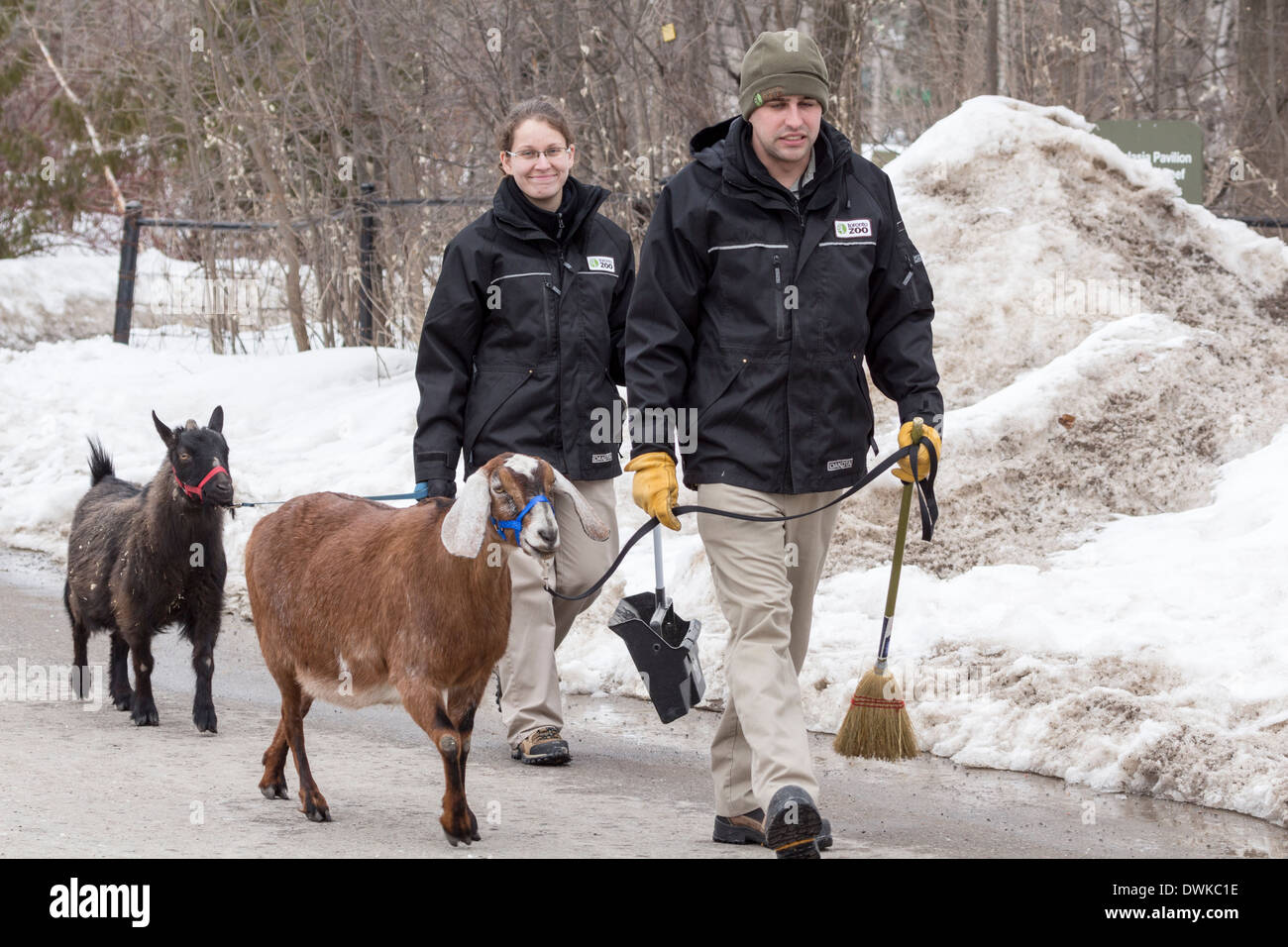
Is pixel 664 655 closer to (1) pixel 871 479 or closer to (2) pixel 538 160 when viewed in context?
(1) pixel 871 479

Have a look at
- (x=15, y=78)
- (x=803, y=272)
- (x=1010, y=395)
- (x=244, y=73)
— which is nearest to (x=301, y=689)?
(x=803, y=272)

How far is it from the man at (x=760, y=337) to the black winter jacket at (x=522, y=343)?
1.31 meters

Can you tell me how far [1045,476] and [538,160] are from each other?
156 inches

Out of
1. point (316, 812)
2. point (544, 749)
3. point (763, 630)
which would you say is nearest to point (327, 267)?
point (544, 749)

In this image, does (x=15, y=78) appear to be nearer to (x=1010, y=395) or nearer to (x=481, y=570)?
(x=1010, y=395)

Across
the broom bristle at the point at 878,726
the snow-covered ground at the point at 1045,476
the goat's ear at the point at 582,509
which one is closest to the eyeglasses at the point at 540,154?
the goat's ear at the point at 582,509

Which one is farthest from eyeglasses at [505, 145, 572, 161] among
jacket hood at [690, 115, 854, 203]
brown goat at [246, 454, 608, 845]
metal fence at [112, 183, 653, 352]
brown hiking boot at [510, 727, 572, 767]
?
metal fence at [112, 183, 653, 352]

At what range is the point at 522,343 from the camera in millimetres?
6203

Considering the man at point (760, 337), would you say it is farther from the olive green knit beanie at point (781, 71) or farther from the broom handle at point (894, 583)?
the broom handle at point (894, 583)

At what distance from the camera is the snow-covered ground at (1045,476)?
633cm

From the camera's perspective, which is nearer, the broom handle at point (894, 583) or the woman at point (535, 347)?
the broom handle at point (894, 583)

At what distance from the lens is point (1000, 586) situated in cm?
762

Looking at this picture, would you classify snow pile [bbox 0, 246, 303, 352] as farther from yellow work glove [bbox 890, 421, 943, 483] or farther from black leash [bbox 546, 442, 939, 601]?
yellow work glove [bbox 890, 421, 943, 483]

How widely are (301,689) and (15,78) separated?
18.9 meters
